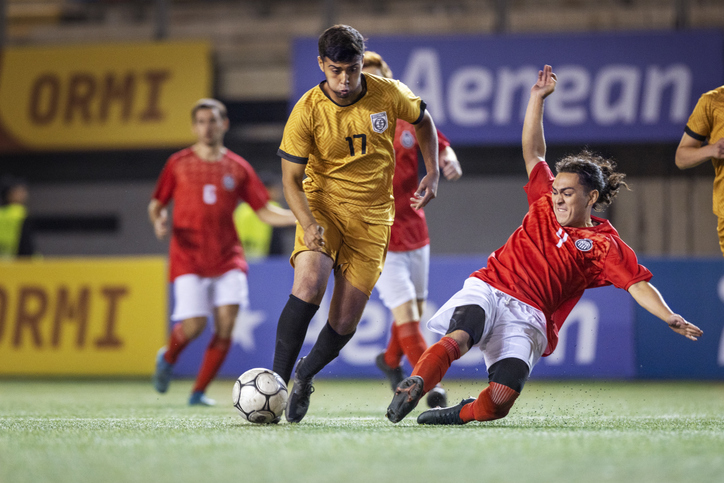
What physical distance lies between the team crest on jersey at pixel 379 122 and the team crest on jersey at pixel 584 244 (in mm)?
1030

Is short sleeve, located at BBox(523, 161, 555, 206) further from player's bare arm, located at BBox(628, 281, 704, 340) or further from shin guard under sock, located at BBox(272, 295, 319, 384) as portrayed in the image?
shin guard under sock, located at BBox(272, 295, 319, 384)

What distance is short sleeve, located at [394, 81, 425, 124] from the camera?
4.02 metres

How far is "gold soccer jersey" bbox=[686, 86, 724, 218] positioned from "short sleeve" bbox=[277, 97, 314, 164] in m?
2.15

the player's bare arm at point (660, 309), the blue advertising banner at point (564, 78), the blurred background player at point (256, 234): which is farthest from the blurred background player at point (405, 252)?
the blurred background player at point (256, 234)

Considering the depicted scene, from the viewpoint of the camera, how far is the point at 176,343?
6.00m

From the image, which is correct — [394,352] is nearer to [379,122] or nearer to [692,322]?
[379,122]

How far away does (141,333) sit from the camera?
8.45m

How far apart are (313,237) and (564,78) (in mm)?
6758

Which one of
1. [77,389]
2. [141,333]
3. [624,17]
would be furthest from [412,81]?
[77,389]

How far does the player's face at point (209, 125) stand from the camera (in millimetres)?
5867

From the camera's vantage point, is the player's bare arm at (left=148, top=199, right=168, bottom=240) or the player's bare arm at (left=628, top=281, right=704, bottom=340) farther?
the player's bare arm at (left=148, top=199, right=168, bottom=240)

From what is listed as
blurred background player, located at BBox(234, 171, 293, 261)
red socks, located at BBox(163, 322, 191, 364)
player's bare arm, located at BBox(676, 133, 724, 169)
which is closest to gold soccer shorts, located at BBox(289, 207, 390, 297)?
player's bare arm, located at BBox(676, 133, 724, 169)

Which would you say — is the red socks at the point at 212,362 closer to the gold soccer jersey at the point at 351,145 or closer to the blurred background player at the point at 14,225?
the gold soccer jersey at the point at 351,145

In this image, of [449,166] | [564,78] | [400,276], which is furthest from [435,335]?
[564,78]
